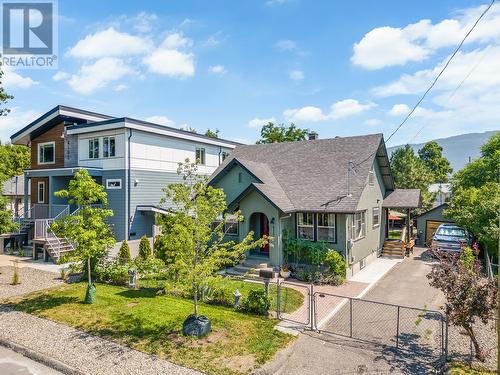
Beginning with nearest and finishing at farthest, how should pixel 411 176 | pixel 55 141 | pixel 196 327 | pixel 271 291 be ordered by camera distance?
1. pixel 196 327
2. pixel 271 291
3. pixel 55 141
4. pixel 411 176

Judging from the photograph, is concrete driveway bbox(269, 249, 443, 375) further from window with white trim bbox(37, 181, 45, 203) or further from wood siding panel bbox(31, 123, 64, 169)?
window with white trim bbox(37, 181, 45, 203)

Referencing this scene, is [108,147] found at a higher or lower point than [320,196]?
higher

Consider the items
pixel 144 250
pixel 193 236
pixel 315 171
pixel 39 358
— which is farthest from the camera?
pixel 315 171

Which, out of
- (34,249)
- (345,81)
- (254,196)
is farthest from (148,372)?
(34,249)

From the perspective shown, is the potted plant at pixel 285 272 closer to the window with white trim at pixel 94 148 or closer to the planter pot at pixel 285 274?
the planter pot at pixel 285 274

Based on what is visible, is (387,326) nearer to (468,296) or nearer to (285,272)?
(468,296)

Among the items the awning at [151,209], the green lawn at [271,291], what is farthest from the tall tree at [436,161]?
the green lawn at [271,291]

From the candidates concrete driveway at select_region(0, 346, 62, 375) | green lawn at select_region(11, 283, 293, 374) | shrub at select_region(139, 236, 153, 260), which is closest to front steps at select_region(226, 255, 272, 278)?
green lawn at select_region(11, 283, 293, 374)

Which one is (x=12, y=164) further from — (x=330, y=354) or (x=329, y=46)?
(x=330, y=354)

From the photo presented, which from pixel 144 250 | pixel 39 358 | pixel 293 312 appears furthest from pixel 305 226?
pixel 39 358
